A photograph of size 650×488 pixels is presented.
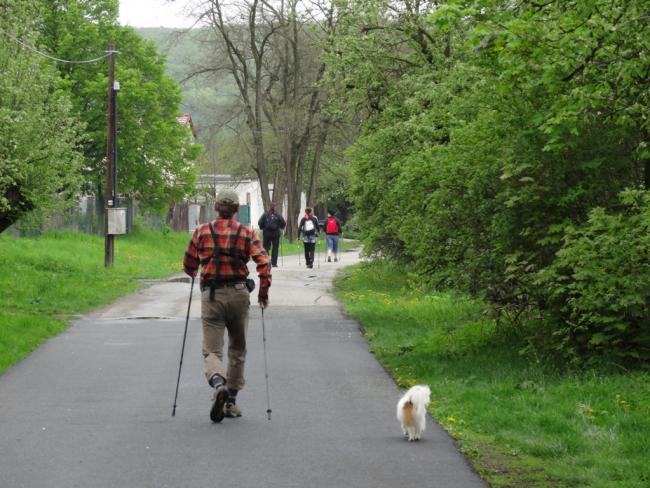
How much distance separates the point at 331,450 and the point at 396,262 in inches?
745

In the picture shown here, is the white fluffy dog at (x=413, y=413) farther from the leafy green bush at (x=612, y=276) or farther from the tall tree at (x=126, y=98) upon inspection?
the tall tree at (x=126, y=98)

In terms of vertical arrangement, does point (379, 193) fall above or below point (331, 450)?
above

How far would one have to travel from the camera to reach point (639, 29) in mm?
9836

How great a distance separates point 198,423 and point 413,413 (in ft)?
6.51

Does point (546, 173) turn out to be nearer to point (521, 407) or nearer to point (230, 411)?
point (521, 407)

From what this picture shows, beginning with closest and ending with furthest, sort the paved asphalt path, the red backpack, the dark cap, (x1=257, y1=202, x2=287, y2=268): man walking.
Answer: the paved asphalt path → the dark cap → (x1=257, y1=202, x2=287, y2=268): man walking → the red backpack

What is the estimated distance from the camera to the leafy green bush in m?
10.6

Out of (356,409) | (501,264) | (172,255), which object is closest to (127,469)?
(356,409)

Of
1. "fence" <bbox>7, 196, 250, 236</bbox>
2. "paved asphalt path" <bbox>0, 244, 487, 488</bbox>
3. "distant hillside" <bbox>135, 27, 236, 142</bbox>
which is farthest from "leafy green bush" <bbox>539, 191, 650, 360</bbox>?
"distant hillside" <bbox>135, 27, 236, 142</bbox>

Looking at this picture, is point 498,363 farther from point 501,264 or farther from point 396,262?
point 396,262

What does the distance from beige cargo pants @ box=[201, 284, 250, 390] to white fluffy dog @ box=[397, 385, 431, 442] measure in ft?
5.81

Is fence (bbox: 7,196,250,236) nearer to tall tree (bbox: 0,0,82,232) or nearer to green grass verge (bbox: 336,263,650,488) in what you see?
tall tree (bbox: 0,0,82,232)

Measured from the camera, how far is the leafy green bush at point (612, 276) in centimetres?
1062

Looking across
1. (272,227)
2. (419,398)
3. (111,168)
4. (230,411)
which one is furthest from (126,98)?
(419,398)
